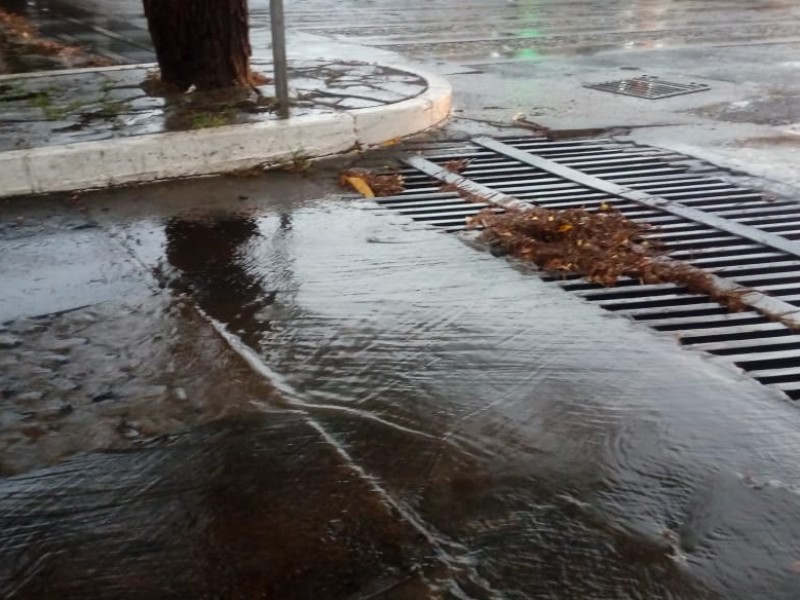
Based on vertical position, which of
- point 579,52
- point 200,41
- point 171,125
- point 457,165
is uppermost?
point 200,41

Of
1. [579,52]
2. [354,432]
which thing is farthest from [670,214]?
[579,52]

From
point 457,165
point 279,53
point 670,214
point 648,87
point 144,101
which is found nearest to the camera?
point 670,214

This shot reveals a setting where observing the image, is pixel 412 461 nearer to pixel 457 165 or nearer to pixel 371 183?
pixel 371 183

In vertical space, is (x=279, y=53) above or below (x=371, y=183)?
above

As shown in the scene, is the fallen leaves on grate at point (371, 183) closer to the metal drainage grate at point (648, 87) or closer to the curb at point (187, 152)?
the curb at point (187, 152)

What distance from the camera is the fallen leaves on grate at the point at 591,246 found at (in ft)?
13.9

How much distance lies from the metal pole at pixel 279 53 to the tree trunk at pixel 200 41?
2.11 feet

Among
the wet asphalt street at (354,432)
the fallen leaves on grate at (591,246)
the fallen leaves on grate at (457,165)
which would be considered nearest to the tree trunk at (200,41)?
the fallen leaves on grate at (457,165)

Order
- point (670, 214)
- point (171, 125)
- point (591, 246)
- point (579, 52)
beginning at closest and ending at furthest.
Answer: point (591, 246) → point (670, 214) → point (171, 125) → point (579, 52)

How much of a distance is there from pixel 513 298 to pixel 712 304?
92 centimetres

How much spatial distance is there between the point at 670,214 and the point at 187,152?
3063 millimetres

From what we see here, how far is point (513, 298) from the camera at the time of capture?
403 centimetres

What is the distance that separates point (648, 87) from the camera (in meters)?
9.05

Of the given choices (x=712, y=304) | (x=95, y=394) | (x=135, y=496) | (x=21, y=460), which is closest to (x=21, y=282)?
(x=95, y=394)
